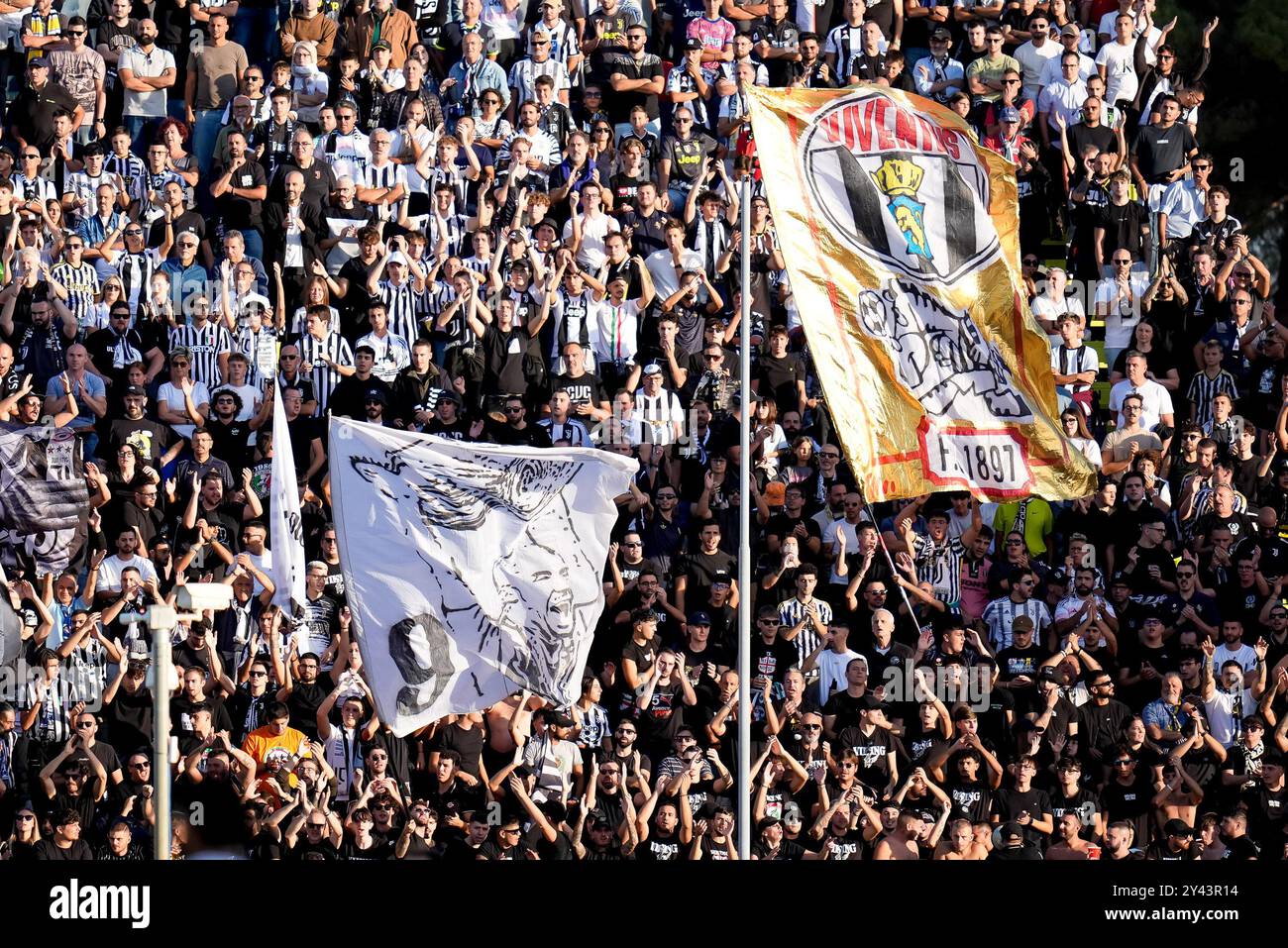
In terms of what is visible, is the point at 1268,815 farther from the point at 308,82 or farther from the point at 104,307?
the point at 308,82

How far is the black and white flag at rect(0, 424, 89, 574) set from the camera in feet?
68.6

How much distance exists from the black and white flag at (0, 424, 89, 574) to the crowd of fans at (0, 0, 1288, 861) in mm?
120

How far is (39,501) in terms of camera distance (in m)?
21.0

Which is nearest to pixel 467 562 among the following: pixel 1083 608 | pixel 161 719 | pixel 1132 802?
pixel 161 719

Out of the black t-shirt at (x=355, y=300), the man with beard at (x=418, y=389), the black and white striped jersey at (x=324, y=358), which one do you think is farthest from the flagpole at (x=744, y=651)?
the black t-shirt at (x=355, y=300)

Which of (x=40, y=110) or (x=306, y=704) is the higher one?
(x=40, y=110)

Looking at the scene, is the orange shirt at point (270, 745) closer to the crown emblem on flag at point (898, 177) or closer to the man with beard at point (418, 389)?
the man with beard at point (418, 389)

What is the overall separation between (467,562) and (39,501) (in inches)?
159

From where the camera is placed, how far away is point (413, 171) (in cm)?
2411

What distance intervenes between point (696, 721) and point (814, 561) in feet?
6.19
